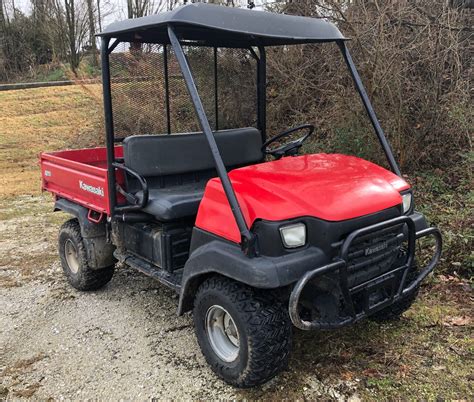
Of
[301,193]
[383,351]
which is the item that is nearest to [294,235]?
[301,193]

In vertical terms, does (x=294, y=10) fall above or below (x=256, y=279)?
above

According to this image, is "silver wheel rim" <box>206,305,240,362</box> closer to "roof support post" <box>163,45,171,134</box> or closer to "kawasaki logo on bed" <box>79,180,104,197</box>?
"kawasaki logo on bed" <box>79,180,104,197</box>

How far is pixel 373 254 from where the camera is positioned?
2.47 m

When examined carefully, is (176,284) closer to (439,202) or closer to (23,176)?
(439,202)

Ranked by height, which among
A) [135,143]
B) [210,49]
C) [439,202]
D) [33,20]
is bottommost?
[439,202]

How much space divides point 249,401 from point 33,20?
25.3 meters

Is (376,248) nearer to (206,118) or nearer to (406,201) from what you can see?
(406,201)

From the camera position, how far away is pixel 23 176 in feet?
29.4

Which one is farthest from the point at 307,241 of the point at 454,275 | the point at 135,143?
the point at 454,275

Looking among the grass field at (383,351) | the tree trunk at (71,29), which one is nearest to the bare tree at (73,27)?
the tree trunk at (71,29)

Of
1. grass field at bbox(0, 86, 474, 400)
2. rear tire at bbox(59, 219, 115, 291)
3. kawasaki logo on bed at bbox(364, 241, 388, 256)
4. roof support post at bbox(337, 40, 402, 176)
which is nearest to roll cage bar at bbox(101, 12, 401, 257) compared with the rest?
roof support post at bbox(337, 40, 402, 176)

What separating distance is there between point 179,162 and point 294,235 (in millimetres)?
1406

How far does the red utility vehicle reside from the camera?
2.29 meters

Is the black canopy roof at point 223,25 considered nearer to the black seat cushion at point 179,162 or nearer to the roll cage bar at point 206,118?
the roll cage bar at point 206,118
